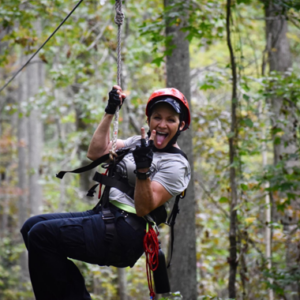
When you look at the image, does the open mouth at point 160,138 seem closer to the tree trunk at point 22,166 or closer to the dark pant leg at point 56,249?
the dark pant leg at point 56,249

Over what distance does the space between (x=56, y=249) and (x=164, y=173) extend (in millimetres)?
971

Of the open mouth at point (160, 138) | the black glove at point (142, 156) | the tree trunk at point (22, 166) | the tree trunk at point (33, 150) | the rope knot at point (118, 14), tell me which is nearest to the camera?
the black glove at point (142, 156)

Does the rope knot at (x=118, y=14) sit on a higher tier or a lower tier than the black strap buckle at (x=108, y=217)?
higher

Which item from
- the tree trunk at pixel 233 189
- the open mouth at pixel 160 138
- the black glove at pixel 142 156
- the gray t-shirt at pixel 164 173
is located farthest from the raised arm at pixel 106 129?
the tree trunk at pixel 233 189

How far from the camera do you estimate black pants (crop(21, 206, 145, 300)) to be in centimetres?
274

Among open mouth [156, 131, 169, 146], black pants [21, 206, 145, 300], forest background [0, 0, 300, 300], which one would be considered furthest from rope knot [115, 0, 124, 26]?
black pants [21, 206, 145, 300]

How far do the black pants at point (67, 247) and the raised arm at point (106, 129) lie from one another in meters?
0.62

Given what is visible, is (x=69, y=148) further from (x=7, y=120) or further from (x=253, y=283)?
(x=7, y=120)

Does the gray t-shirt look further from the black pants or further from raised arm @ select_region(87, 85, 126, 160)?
raised arm @ select_region(87, 85, 126, 160)

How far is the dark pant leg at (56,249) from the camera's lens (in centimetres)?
273

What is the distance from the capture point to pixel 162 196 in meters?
2.73

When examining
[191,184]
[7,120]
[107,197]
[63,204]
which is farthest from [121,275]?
[7,120]

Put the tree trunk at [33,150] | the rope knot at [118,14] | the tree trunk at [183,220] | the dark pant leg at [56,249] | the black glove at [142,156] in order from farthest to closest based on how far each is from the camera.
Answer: the tree trunk at [33,150]
the tree trunk at [183,220]
the rope knot at [118,14]
the dark pant leg at [56,249]
the black glove at [142,156]

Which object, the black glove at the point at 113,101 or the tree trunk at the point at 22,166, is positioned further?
the tree trunk at the point at 22,166
